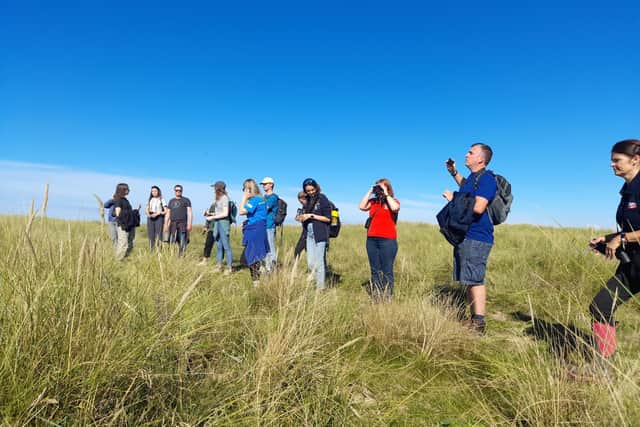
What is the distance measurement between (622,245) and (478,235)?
1373 millimetres

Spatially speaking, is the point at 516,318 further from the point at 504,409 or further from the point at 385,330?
the point at 504,409

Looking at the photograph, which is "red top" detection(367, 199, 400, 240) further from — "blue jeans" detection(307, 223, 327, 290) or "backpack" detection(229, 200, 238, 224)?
"backpack" detection(229, 200, 238, 224)

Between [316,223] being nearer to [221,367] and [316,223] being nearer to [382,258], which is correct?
[382,258]

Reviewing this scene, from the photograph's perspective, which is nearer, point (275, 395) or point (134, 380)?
point (134, 380)

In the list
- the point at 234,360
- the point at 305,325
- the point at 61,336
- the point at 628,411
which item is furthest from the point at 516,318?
the point at 61,336

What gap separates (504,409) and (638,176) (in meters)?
1.94

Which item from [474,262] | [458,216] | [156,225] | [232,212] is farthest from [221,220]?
[474,262]

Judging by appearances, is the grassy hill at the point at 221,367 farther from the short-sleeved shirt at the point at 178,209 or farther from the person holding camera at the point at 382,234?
the short-sleeved shirt at the point at 178,209

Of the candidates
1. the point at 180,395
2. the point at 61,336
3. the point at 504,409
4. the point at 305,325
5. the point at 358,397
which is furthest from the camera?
the point at 305,325

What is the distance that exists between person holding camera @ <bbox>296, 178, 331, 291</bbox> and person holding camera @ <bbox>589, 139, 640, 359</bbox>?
3978 mm

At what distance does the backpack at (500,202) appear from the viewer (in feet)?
12.2

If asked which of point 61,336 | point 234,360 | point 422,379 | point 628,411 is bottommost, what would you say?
point 422,379

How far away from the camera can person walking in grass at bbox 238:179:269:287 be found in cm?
639

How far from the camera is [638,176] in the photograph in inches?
98.9
